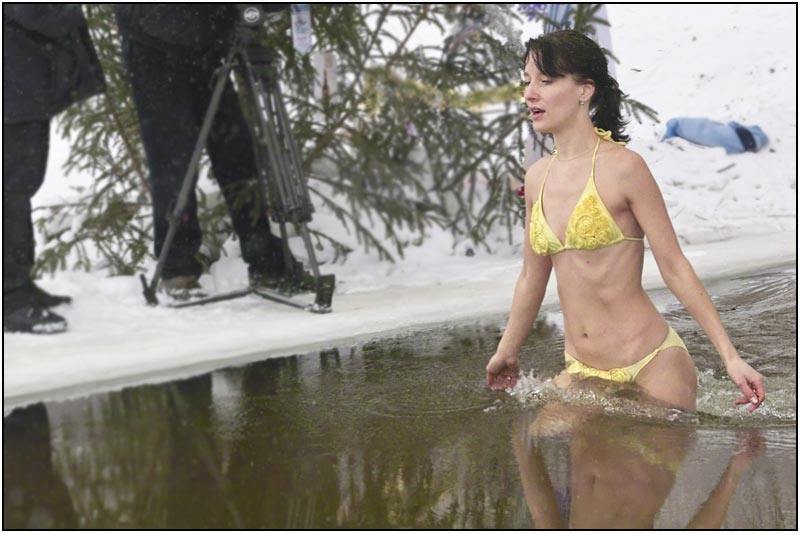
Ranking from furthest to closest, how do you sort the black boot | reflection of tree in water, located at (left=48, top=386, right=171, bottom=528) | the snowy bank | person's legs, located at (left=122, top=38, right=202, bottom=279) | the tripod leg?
1. person's legs, located at (left=122, top=38, right=202, bottom=279)
2. the tripod leg
3. the black boot
4. the snowy bank
5. reflection of tree in water, located at (left=48, top=386, right=171, bottom=528)

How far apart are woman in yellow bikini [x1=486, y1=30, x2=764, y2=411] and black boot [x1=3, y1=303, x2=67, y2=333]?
7.56 feet

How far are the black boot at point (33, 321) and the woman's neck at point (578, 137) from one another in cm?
256

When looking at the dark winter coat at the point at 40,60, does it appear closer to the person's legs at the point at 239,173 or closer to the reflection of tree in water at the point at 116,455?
the person's legs at the point at 239,173

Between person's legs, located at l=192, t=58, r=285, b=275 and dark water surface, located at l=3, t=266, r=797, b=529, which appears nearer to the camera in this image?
dark water surface, located at l=3, t=266, r=797, b=529

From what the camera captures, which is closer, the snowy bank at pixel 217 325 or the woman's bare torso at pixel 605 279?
the woman's bare torso at pixel 605 279

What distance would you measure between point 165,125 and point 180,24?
1.60 ft

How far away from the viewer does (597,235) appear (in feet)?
9.45

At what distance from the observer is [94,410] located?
345cm

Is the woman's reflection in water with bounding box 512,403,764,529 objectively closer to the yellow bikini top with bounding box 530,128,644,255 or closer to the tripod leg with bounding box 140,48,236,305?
the yellow bikini top with bounding box 530,128,644,255

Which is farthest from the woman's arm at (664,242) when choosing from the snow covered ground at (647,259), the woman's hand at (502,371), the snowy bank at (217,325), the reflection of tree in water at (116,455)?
the snowy bank at (217,325)

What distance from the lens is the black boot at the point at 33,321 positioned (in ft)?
15.1

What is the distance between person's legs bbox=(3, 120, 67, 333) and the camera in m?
4.79

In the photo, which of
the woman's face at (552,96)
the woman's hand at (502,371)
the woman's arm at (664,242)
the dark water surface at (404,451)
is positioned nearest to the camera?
the dark water surface at (404,451)

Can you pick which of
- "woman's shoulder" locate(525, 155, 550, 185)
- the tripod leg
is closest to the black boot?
the tripod leg
